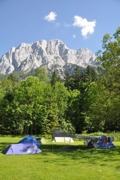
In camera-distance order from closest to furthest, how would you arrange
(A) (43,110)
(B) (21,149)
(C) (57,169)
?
(C) (57,169), (B) (21,149), (A) (43,110)

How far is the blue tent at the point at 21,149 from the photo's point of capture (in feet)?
70.8

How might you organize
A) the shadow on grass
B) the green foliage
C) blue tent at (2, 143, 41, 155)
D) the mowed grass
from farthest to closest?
1. the green foliage
2. blue tent at (2, 143, 41, 155)
3. the shadow on grass
4. the mowed grass

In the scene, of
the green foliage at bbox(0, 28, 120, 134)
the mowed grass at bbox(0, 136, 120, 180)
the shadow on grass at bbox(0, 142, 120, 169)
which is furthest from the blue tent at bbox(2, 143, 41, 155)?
the green foliage at bbox(0, 28, 120, 134)

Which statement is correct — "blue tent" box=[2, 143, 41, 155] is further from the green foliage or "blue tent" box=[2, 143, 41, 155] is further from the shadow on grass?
the green foliage

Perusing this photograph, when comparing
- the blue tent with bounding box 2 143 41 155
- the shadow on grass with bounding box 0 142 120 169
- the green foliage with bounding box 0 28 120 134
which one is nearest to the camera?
the shadow on grass with bounding box 0 142 120 169

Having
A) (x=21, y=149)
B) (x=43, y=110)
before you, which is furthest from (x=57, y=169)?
(x=43, y=110)

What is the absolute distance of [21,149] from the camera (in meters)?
22.0

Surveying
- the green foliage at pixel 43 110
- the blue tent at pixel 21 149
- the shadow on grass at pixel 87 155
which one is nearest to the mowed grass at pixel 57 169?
the shadow on grass at pixel 87 155

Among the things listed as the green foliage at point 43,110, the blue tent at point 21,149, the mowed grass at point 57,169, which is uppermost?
the green foliage at point 43,110

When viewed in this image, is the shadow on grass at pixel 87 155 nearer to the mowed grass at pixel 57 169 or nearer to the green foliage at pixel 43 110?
the mowed grass at pixel 57 169

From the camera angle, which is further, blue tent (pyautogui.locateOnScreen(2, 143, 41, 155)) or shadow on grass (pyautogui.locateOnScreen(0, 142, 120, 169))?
blue tent (pyautogui.locateOnScreen(2, 143, 41, 155))

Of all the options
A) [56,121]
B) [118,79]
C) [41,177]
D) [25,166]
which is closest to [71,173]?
[41,177]

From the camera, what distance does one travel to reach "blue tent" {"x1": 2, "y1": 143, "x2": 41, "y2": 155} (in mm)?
21594

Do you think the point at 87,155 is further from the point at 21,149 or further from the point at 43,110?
the point at 43,110
